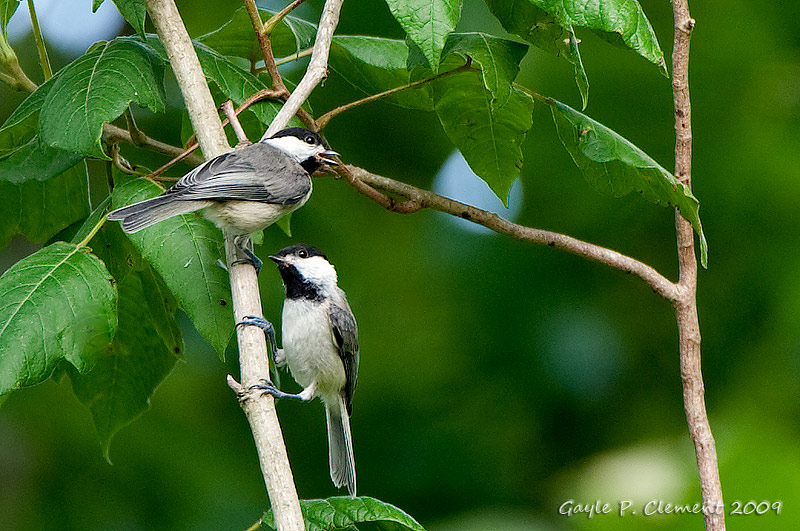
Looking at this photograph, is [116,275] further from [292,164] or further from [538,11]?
[538,11]

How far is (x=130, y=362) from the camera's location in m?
1.90

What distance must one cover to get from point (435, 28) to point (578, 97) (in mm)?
2374

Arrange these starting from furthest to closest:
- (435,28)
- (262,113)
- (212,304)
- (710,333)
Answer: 1. (710,333)
2. (262,113)
3. (212,304)
4. (435,28)

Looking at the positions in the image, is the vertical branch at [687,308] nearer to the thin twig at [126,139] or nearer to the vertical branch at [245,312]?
the vertical branch at [245,312]

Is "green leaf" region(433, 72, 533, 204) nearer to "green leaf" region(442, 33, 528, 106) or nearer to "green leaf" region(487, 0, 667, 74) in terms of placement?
A: "green leaf" region(442, 33, 528, 106)

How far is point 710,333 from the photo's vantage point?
11.2 feet

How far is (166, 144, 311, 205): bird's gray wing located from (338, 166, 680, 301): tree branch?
0.39m

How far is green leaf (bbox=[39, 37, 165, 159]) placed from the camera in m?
1.59

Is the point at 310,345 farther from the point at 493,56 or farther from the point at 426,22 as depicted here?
the point at 426,22

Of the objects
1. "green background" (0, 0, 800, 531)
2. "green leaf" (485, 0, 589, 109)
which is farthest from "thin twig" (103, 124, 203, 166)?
"green background" (0, 0, 800, 531)

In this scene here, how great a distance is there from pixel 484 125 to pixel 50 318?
3.51ft

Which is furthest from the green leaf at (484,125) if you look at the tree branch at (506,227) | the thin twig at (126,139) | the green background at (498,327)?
the green background at (498,327)

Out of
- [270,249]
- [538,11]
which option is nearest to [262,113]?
[538,11]

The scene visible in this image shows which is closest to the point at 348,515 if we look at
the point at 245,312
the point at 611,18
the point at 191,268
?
the point at 245,312
